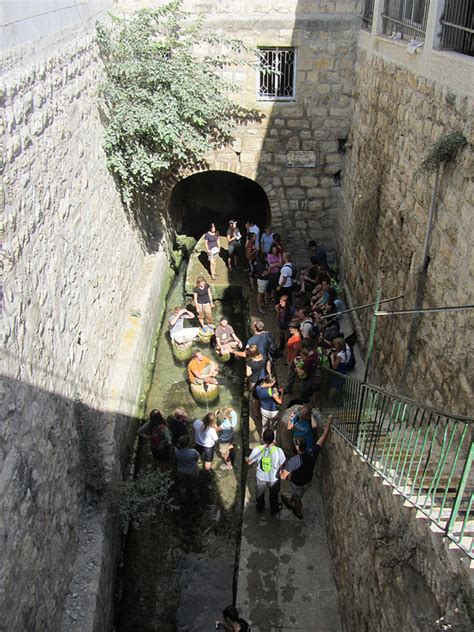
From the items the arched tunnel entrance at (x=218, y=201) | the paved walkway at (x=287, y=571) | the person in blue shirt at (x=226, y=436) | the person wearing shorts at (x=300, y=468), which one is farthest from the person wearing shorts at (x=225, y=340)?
the arched tunnel entrance at (x=218, y=201)

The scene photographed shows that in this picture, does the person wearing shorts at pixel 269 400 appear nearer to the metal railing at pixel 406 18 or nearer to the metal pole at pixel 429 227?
the metal pole at pixel 429 227

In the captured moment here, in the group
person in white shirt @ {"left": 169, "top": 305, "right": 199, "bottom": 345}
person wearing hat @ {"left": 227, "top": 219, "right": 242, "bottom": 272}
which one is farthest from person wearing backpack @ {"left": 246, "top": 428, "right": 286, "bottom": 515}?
person wearing hat @ {"left": 227, "top": 219, "right": 242, "bottom": 272}

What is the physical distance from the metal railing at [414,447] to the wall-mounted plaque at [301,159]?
571cm

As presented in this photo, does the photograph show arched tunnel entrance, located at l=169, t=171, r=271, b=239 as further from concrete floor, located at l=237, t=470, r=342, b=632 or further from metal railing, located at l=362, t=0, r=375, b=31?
concrete floor, located at l=237, t=470, r=342, b=632

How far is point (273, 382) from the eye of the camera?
743 cm

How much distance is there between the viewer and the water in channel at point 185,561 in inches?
244

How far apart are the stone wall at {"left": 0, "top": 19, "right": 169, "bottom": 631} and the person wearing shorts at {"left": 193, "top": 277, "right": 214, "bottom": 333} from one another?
6.62ft

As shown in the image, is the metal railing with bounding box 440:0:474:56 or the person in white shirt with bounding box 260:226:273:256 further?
the person in white shirt with bounding box 260:226:273:256

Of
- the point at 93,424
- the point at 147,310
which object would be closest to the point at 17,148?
the point at 93,424

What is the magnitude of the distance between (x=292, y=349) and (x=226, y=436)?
5.23 feet

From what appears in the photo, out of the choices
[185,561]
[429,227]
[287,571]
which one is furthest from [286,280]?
[287,571]

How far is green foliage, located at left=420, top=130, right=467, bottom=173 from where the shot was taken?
505cm

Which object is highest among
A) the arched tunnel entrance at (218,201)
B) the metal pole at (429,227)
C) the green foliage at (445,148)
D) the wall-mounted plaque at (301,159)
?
the green foliage at (445,148)

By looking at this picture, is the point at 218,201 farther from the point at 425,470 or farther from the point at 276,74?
the point at 425,470
